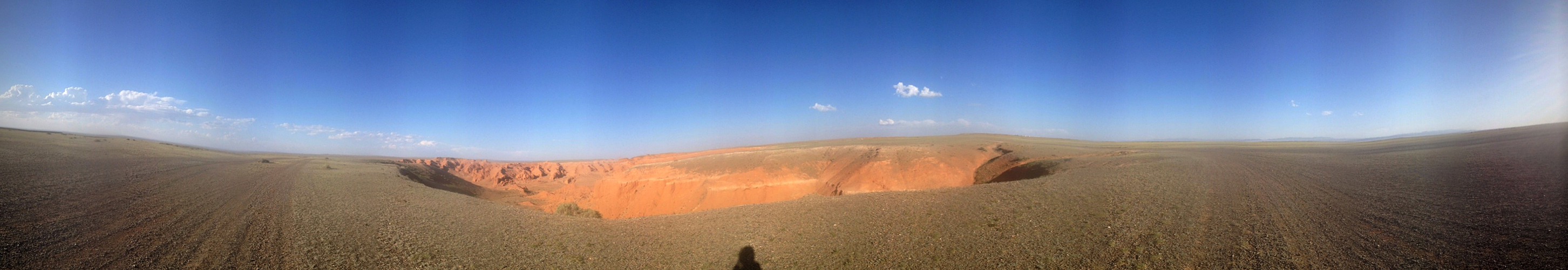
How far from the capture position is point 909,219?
38.0ft

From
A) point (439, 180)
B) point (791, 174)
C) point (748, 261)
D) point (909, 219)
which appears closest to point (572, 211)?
point (791, 174)

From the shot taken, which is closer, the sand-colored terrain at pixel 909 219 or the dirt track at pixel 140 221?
the sand-colored terrain at pixel 909 219

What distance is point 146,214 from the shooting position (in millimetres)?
12039

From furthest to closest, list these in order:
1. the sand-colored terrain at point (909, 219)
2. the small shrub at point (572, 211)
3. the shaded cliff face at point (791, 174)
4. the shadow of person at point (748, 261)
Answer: the shaded cliff face at point (791, 174), the small shrub at point (572, 211), the shadow of person at point (748, 261), the sand-colored terrain at point (909, 219)

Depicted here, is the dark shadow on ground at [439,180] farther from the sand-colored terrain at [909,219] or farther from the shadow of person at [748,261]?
the shadow of person at [748,261]

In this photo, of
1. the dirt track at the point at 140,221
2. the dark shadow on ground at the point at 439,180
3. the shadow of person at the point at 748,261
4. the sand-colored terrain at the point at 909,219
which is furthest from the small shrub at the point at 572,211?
the dark shadow on ground at the point at 439,180

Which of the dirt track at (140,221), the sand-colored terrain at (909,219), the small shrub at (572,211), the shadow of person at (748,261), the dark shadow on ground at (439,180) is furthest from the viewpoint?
the dark shadow on ground at (439,180)

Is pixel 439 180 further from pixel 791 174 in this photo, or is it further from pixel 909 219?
pixel 909 219

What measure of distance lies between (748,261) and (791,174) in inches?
542

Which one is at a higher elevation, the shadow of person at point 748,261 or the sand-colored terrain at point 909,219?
the sand-colored terrain at point 909,219

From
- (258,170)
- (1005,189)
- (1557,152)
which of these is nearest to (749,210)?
(1005,189)

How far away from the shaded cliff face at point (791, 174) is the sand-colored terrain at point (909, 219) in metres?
0.21

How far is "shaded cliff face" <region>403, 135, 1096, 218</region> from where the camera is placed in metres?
21.4

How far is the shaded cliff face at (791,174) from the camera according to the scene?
21.4 meters
